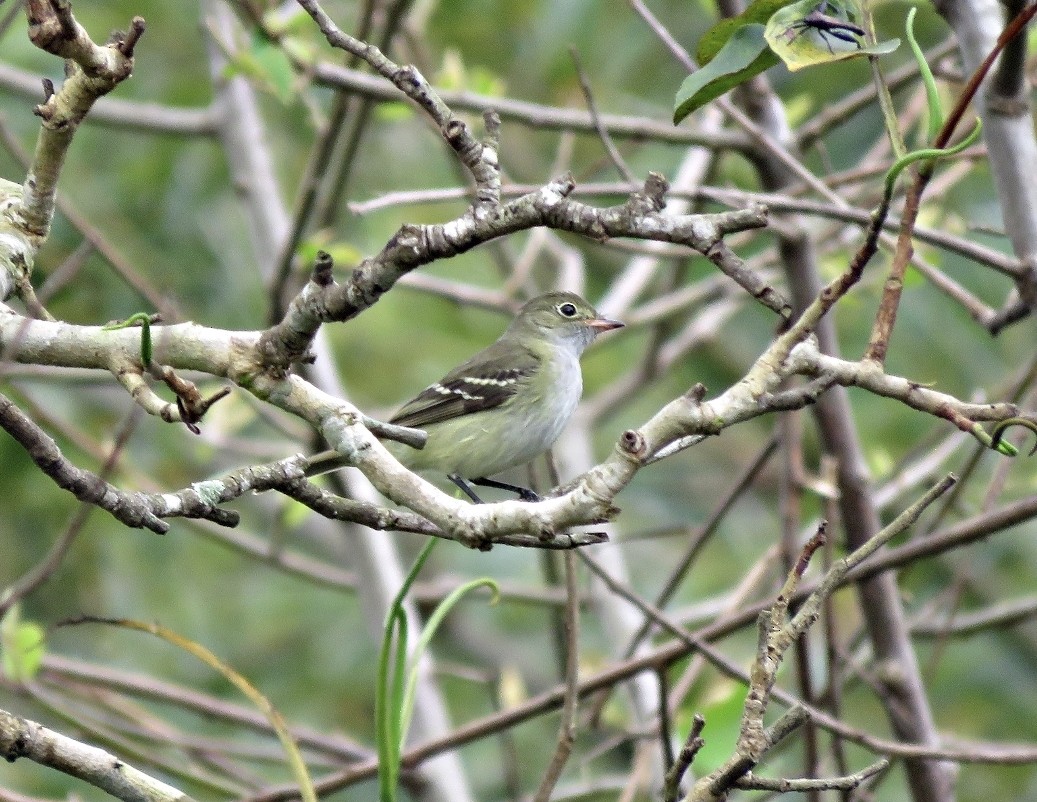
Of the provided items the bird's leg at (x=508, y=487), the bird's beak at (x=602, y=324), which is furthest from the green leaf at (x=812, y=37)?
the bird's beak at (x=602, y=324)

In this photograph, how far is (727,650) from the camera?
8297mm

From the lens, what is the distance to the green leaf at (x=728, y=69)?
2529mm

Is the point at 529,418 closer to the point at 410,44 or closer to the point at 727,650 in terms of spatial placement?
the point at 410,44

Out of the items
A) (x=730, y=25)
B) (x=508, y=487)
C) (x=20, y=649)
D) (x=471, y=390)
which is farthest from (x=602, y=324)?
(x=730, y=25)

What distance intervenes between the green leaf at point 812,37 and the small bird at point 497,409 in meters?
3.09

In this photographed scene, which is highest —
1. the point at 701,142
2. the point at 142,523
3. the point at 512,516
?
the point at 701,142

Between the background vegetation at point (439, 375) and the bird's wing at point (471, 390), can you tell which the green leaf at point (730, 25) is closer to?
the background vegetation at point (439, 375)

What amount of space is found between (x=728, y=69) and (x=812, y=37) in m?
0.16

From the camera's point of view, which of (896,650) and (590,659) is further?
(590,659)

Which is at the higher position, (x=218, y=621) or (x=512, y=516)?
(x=218, y=621)

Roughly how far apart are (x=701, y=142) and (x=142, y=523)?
2875 mm

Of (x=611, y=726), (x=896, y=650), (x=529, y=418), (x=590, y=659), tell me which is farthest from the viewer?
(x=590, y=659)

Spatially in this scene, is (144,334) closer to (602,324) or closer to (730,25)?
(730,25)

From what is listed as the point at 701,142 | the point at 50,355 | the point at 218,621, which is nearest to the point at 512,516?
the point at 50,355
